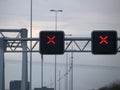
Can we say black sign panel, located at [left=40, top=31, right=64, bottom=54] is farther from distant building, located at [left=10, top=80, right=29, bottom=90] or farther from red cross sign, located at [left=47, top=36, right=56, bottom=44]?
distant building, located at [left=10, top=80, right=29, bottom=90]

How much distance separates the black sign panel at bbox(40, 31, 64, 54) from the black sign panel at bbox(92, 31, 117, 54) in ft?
6.71

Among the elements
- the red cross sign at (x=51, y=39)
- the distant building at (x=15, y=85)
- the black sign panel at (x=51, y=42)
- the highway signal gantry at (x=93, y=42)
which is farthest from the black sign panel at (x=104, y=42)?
the distant building at (x=15, y=85)

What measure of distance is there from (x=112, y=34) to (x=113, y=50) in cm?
118

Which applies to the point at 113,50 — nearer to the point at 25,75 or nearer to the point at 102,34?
the point at 102,34

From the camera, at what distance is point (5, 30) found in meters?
53.6

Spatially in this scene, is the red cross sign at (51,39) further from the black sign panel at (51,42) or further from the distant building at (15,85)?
the distant building at (15,85)

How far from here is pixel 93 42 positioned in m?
36.2

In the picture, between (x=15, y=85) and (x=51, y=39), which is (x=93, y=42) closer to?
(x=51, y=39)

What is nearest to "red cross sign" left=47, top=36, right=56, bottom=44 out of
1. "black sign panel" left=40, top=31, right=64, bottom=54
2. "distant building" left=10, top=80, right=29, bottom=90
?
"black sign panel" left=40, top=31, right=64, bottom=54

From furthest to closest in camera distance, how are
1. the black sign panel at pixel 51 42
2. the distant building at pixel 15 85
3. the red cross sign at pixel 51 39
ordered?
1. the distant building at pixel 15 85
2. the red cross sign at pixel 51 39
3. the black sign panel at pixel 51 42

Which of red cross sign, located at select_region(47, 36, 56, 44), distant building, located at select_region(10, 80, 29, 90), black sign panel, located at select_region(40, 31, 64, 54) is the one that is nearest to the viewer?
black sign panel, located at select_region(40, 31, 64, 54)

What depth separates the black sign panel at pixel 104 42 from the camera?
35969mm

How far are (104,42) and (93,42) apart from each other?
0.68 metres

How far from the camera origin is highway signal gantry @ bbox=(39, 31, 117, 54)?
118 ft
